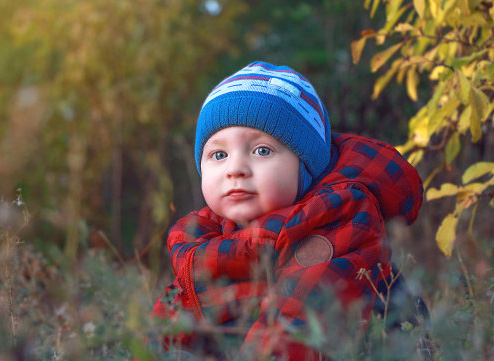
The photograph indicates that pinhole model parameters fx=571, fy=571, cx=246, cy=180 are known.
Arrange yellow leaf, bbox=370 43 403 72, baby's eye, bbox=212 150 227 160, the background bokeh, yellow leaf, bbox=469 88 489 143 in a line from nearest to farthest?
yellow leaf, bbox=469 88 489 143 → baby's eye, bbox=212 150 227 160 → yellow leaf, bbox=370 43 403 72 → the background bokeh

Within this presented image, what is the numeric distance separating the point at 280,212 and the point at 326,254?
201 mm

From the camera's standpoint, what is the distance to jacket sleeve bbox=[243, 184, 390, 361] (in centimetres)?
146

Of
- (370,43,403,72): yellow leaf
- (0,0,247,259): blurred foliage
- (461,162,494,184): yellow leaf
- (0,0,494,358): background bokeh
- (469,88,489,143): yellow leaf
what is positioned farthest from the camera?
(0,0,247,259): blurred foliage

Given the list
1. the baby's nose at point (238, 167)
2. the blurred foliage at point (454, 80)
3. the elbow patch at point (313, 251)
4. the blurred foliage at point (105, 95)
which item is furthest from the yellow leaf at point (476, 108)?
the blurred foliage at point (105, 95)

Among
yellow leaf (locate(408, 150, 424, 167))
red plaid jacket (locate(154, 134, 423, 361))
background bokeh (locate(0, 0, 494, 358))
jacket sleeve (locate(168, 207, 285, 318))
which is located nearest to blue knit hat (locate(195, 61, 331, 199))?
red plaid jacket (locate(154, 134, 423, 361))

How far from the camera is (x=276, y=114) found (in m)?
1.76

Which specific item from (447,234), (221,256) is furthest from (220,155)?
(447,234)

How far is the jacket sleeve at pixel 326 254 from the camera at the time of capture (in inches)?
57.4

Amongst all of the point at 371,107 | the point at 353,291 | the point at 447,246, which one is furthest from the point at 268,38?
the point at 353,291

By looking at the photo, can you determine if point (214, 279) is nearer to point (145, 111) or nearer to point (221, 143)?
point (221, 143)

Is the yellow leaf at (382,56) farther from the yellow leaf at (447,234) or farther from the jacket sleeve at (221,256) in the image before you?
the jacket sleeve at (221,256)

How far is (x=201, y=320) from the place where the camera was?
1.66m

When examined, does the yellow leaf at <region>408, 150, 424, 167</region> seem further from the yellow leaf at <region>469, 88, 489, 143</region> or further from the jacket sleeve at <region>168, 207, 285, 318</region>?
the jacket sleeve at <region>168, 207, 285, 318</region>

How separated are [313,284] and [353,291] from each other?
12 centimetres
